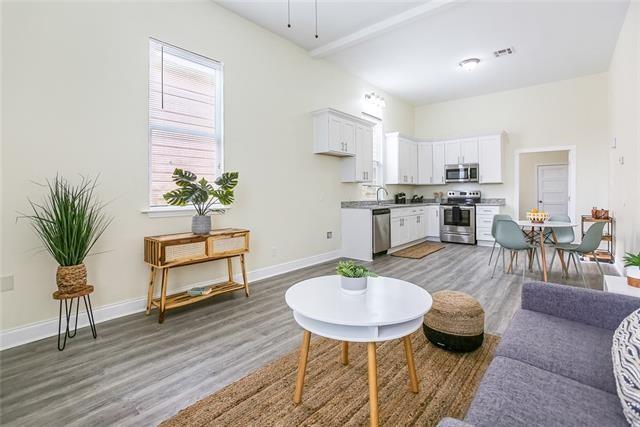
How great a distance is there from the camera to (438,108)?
7918mm

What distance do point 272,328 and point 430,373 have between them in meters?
1.33

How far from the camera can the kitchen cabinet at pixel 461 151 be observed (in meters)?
7.02

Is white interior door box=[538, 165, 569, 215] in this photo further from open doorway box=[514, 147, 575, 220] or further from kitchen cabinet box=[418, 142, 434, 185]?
kitchen cabinet box=[418, 142, 434, 185]

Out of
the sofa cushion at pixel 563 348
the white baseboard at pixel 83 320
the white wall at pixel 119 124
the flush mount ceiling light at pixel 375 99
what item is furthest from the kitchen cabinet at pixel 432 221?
Result: the sofa cushion at pixel 563 348

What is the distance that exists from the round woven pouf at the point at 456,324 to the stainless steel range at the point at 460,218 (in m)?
5.01

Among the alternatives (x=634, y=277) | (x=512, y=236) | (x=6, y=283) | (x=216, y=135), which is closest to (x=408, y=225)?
(x=512, y=236)

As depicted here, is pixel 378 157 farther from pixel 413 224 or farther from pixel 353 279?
pixel 353 279

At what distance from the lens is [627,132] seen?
3842mm

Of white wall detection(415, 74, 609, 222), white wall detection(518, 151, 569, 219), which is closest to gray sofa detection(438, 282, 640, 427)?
white wall detection(415, 74, 609, 222)

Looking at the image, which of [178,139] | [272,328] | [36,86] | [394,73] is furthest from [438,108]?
[36,86]

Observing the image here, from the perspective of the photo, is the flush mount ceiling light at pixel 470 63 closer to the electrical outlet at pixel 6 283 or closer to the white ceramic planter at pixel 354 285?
the white ceramic planter at pixel 354 285

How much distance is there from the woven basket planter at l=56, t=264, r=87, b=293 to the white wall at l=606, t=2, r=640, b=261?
17.2 ft

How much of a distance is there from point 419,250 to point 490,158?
2730 mm

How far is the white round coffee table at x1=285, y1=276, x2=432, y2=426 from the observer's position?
1404mm
